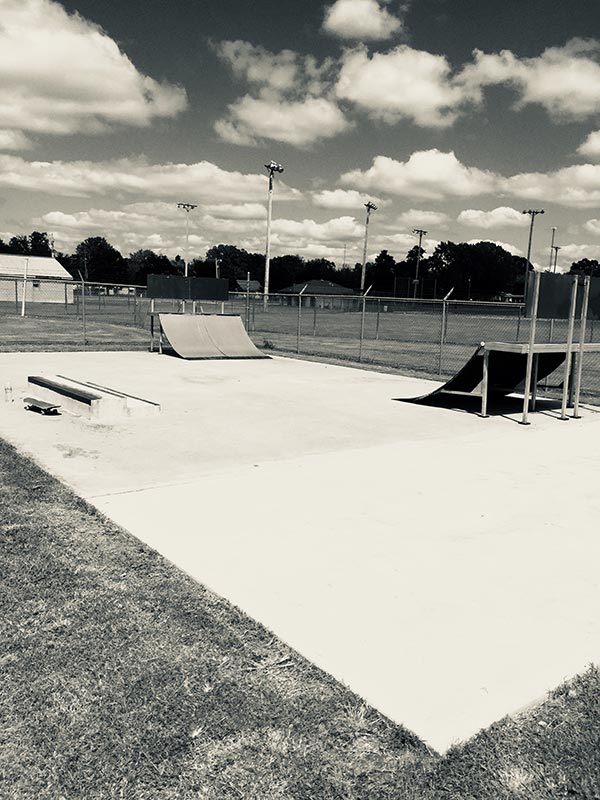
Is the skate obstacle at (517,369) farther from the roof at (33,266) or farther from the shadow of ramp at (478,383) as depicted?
the roof at (33,266)

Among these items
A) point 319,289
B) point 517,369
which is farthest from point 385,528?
point 319,289

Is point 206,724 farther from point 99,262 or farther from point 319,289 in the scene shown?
point 99,262

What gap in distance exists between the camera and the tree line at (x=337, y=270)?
122750mm

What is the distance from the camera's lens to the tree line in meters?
123

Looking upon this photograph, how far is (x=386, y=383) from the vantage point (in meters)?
12.8

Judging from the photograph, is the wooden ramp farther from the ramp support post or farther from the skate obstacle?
the ramp support post

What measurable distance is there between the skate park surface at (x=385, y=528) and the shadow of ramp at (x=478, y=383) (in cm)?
57

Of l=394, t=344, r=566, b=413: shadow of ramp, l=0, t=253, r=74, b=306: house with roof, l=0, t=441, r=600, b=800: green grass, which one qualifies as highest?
l=0, t=253, r=74, b=306: house with roof

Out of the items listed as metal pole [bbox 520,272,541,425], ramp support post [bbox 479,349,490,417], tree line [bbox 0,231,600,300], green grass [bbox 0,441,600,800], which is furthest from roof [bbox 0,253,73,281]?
green grass [bbox 0,441,600,800]

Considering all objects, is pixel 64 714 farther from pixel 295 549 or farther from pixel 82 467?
pixel 82 467

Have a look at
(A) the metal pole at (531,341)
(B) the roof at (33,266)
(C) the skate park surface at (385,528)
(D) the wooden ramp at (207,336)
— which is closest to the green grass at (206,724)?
(C) the skate park surface at (385,528)

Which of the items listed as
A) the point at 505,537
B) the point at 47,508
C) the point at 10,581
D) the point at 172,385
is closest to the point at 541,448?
the point at 505,537

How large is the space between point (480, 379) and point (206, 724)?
8249 millimetres

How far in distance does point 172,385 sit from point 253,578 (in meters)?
8.19
